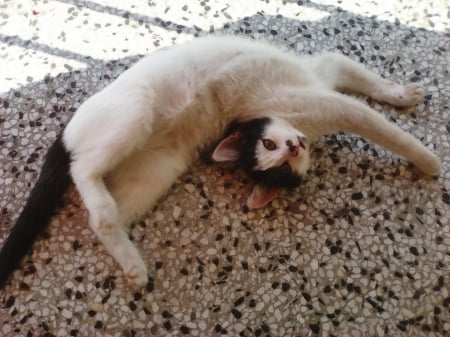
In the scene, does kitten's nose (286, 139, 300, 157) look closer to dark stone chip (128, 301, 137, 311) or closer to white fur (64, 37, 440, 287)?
white fur (64, 37, 440, 287)

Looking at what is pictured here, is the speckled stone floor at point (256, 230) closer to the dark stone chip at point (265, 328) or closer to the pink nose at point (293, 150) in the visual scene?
the dark stone chip at point (265, 328)

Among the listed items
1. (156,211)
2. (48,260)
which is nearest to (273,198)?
(156,211)

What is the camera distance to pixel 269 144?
157cm

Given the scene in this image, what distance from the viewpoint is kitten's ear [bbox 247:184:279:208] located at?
163 cm

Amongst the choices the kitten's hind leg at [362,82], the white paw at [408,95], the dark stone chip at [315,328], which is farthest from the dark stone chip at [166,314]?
the white paw at [408,95]

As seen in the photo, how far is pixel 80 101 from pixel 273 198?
901 millimetres

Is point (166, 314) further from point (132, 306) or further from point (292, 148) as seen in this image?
point (292, 148)

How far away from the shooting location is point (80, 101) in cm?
192

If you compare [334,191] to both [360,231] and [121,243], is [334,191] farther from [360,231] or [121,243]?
[121,243]

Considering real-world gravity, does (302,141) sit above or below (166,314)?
above

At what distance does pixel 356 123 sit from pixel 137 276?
3.02 ft

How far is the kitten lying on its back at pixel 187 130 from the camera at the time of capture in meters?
1.53

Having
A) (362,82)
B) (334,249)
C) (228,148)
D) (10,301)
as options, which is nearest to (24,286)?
(10,301)

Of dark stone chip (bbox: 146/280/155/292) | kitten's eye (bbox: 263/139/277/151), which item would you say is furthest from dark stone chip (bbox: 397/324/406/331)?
dark stone chip (bbox: 146/280/155/292)
